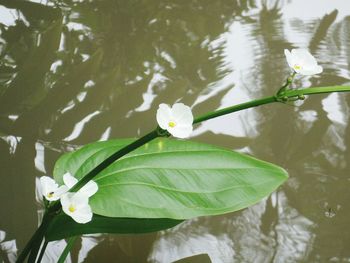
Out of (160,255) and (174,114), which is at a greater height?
(174,114)

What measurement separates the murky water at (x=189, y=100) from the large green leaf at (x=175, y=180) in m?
0.19

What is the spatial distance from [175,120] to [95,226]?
0.64 feet

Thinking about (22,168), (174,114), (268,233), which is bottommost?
(268,233)

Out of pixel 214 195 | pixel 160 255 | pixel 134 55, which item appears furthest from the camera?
pixel 134 55

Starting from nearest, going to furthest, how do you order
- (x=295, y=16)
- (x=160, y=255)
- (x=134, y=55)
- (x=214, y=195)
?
(x=214, y=195) → (x=160, y=255) → (x=134, y=55) → (x=295, y=16)

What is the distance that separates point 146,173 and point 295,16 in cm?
66

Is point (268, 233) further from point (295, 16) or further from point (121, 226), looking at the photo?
point (295, 16)

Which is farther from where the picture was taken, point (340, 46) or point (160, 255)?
point (340, 46)

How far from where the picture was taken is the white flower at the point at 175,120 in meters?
0.38

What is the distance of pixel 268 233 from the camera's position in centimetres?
71

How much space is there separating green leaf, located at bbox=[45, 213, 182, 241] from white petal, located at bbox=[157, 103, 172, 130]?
0.18 m

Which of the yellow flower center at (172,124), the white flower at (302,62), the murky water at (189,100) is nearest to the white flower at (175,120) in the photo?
the yellow flower center at (172,124)

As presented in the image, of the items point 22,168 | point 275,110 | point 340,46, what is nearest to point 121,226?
point 22,168

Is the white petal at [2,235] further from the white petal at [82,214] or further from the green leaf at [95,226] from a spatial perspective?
the white petal at [82,214]
